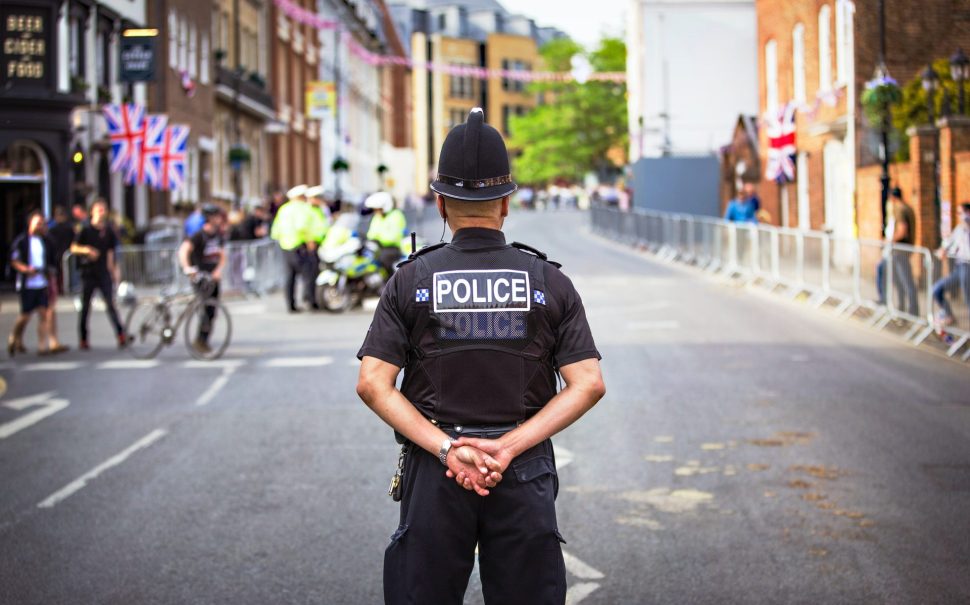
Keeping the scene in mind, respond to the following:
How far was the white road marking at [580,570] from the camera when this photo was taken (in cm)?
659

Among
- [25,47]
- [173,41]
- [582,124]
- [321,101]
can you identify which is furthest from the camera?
[582,124]

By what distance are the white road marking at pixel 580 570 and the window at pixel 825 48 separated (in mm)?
24493

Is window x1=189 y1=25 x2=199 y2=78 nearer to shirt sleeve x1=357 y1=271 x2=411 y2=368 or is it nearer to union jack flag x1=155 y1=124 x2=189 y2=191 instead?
union jack flag x1=155 y1=124 x2=189 y2=191

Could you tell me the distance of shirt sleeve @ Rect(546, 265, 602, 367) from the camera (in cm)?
401

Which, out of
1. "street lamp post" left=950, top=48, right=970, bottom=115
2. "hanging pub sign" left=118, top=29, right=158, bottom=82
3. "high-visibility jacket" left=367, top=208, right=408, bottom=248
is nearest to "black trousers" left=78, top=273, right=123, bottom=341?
"high-visibility jacket" left=367, top=208, right=408, bottom=248

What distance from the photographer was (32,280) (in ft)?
58.1

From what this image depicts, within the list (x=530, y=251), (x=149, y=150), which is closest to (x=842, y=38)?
(x=149, y=150)

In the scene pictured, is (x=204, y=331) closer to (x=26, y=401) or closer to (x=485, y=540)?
(x=26, y=401)

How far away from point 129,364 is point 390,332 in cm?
1303

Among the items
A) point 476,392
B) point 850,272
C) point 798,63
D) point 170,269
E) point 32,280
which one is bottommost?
point 476,392

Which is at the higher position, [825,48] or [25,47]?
[25,47]

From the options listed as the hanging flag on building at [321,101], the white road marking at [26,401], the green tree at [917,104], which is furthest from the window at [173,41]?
the white road marking at [26,401]

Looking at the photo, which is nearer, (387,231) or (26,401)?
(26,401)

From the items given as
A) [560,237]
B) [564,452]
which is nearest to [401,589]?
[564,452]
